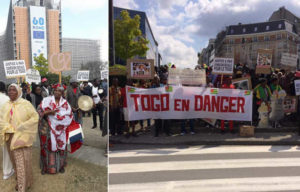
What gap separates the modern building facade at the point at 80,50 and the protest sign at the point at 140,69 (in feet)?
20.9

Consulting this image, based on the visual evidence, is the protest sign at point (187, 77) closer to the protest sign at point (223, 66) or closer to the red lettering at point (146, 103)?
the protest sign at point (223, 66)

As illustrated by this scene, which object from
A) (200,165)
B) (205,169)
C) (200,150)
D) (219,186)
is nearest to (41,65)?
(219,186)

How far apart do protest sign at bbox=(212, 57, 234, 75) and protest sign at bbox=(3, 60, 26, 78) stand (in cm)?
712

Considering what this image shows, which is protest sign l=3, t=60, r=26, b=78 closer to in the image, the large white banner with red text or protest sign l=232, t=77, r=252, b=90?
the large white banner with red text

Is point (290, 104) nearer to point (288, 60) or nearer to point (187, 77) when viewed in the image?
point (288, 60)

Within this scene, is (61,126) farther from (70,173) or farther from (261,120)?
(261,120)

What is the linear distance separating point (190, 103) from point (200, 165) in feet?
10.2

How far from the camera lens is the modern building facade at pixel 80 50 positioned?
8.61ft

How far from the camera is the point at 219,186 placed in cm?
475

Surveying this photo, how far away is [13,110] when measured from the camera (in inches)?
106

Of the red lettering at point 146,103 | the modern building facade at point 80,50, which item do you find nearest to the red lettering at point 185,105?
the red lettering at point 146,103

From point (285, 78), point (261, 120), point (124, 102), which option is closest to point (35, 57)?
point (124, 102)

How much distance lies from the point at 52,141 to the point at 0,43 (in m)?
1.20

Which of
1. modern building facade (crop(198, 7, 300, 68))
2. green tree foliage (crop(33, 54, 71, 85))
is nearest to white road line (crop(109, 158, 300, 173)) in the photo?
green tree foliage (crop(33, 54, 71, 85))
